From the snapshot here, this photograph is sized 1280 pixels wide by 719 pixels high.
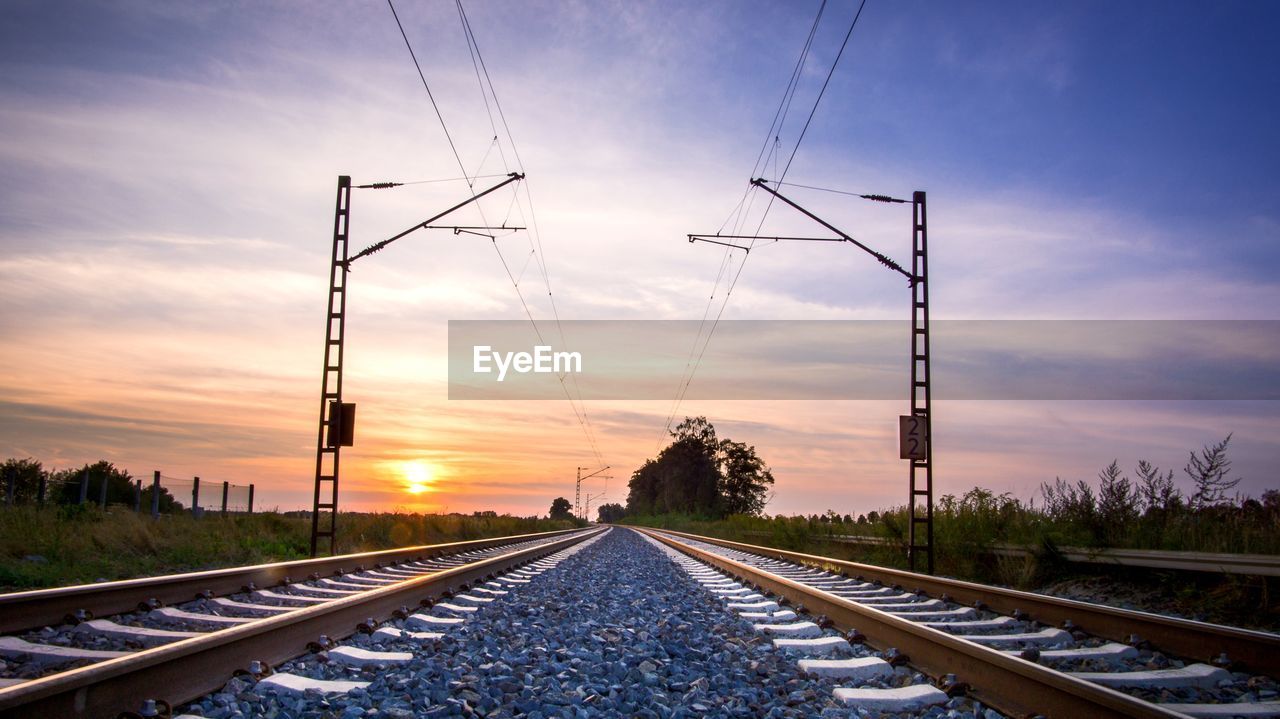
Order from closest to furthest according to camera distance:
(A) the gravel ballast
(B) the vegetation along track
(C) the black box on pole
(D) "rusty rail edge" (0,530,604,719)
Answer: (D) "rusty rail edge" (0,530,604,719) < (B) the vegetation along track < (A) the gravel ballast < (C) the black box on pole

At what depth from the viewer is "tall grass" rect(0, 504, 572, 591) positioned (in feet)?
36.4

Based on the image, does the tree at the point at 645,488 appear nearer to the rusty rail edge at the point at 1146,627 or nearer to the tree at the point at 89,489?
the tree at the point at 89,489

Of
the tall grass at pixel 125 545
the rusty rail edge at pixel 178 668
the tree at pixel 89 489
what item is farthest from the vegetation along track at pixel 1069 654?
the tree at pixel 89 489

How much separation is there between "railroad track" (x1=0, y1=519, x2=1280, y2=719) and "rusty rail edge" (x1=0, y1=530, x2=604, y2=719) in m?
0.01

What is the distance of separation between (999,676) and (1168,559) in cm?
590

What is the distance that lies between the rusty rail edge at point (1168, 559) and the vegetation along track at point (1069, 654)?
6.97 ft

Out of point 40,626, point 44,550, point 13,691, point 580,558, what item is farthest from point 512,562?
point 13,691

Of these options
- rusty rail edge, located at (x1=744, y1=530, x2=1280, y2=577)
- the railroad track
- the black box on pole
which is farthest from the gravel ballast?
the black box on pole

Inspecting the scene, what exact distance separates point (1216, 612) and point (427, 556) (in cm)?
1189

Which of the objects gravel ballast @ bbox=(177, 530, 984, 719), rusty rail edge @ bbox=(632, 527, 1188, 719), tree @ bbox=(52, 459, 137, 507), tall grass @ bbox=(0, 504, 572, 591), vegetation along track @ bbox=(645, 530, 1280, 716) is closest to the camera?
rusty rail edge @ bbox=(632, 527, 1188, 719)

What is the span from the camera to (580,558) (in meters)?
19.4

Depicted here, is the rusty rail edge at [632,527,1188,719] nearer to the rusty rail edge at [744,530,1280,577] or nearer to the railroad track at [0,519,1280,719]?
the railroad track at [0,519,1280,719]

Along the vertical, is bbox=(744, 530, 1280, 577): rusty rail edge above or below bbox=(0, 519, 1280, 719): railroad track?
above

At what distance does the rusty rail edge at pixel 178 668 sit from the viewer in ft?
11.4
